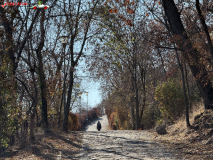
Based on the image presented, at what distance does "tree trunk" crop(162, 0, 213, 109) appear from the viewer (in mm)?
9602

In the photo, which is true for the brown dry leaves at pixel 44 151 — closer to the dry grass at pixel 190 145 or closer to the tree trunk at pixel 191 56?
the dry grass at pixel 190 145

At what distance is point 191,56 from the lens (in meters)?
9.69

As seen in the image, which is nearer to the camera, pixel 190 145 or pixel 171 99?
pixel 190 145

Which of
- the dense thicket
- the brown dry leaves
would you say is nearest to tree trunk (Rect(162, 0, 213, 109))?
the dense thicket

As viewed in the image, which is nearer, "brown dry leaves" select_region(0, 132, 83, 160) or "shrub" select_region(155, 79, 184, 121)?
"brown dry leaves" select_region(0, 132, 83, 160)

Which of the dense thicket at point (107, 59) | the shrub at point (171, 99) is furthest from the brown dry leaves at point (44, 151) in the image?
the shrub at point (171, 99)

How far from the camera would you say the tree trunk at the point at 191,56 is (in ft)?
31.5

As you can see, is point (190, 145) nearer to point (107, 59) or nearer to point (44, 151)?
point (44, 151)

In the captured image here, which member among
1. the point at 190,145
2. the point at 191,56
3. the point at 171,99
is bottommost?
the point at 190,145

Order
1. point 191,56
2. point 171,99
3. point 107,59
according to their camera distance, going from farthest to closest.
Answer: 1. point 107,59
2. point 171,99
3. point 191,56

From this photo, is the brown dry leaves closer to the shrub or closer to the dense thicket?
the dense thicket

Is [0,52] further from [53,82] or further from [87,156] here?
[53,82]

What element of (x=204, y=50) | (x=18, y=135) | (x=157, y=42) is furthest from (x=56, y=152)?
(x=204, y=50)

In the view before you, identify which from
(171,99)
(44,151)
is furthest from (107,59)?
(44,151)
